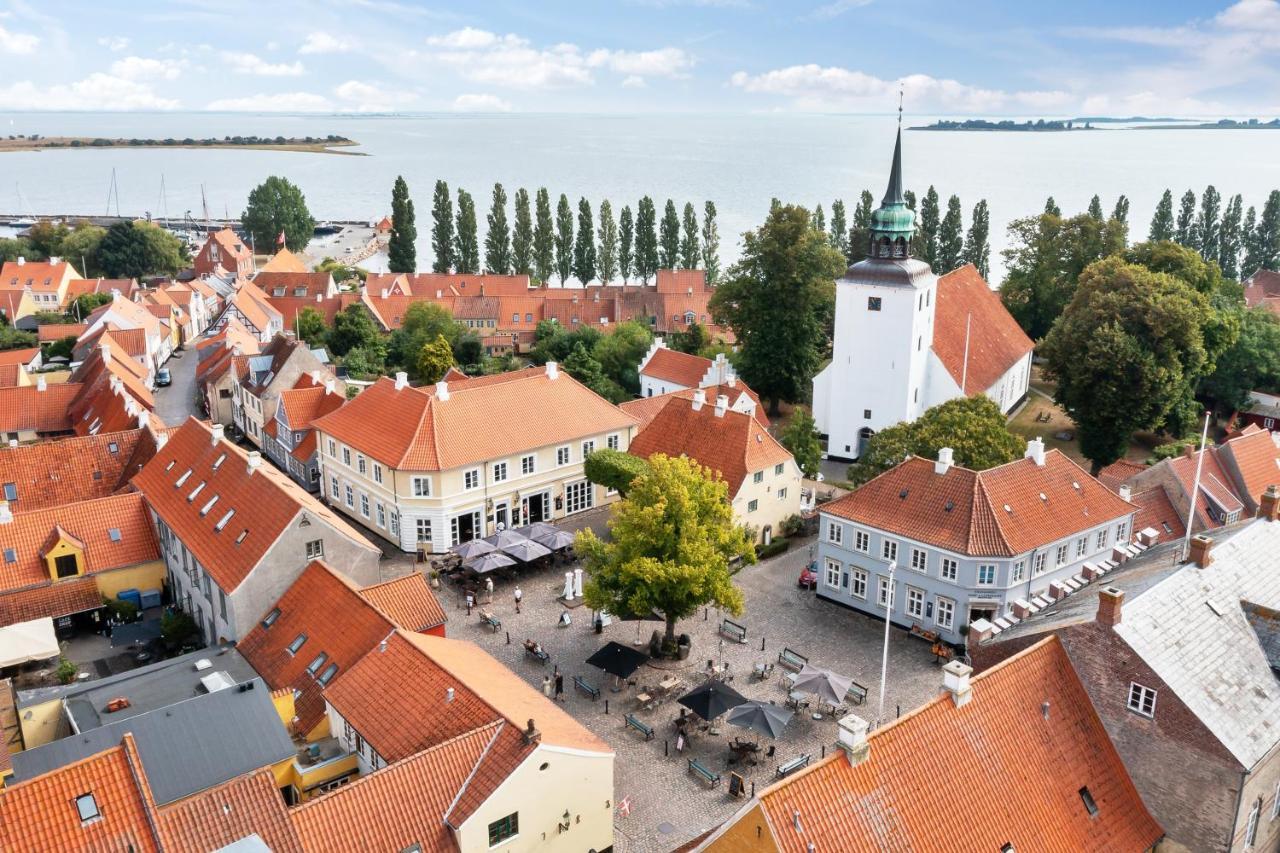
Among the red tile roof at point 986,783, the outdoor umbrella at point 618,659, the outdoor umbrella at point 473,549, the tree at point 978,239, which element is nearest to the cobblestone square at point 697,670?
the outdoor umbrella at point 618,659

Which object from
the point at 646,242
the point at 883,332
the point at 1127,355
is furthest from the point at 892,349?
the point at 646,242

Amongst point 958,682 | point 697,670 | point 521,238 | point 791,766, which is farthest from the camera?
point 521,238

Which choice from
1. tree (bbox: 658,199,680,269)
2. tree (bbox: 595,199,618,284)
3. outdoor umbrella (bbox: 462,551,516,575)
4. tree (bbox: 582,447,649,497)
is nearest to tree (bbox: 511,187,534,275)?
tree (bbox: 595,199,618,284)

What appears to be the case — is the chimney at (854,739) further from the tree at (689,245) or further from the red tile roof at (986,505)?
the tree at (689,245)

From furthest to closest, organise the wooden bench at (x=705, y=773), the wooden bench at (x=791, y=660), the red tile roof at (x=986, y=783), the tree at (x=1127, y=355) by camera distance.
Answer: the tree at (x=1127, y=355) → the wooden bench at (x=791, y=660) → the wooden bench at (x=705, y=773) → the red tile roof at (x=986, y=783)

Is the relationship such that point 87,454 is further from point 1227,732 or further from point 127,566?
point 1227,732

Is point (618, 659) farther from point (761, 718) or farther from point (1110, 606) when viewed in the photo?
point (1110, 606)
